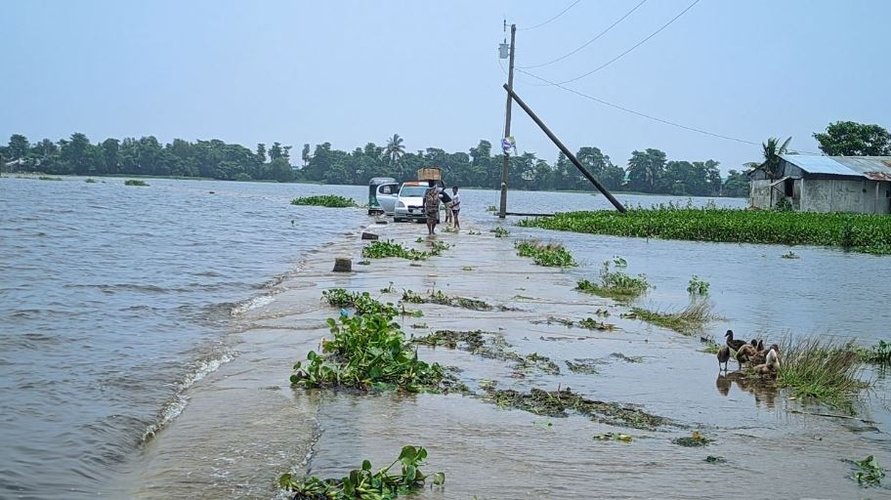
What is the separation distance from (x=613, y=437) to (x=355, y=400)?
2.19 metres

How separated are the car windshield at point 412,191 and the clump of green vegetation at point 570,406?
104ft

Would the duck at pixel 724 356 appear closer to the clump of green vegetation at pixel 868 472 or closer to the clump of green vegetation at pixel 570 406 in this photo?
the clump of green vegetation at pixel 570 406

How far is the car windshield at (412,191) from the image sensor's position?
39.5 metres

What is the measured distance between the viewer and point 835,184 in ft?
159

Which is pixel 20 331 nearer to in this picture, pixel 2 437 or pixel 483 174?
pixel 2 437

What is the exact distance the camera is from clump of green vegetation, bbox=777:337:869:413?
8.34 m

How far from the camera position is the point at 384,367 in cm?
806

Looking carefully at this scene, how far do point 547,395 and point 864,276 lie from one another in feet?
57.1

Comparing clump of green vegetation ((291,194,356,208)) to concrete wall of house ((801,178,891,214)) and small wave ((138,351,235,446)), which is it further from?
small wave ((138,351,235,446))

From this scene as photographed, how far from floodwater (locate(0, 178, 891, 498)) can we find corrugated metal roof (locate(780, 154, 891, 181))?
33.2 meters

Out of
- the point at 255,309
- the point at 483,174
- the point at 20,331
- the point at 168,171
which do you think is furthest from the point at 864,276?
the point at 168,171

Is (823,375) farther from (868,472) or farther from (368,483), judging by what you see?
(368,483)

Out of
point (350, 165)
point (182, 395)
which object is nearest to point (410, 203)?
point (182, 395)

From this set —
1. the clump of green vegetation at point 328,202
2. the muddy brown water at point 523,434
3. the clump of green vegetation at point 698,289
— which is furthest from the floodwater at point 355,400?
the clump of green vegetation at point 328,202
